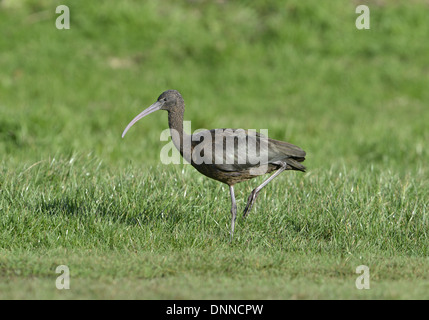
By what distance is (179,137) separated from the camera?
6742 millimetres

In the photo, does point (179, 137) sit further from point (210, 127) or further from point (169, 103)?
point (210, 127)

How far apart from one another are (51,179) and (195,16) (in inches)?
385

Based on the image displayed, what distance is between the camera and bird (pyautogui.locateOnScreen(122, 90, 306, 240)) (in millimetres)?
6555

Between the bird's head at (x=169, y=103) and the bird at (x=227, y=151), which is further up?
the bird's head at (x=169, y=103)

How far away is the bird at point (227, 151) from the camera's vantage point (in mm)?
6555

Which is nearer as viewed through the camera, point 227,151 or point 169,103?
point 227,151

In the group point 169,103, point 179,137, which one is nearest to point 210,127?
point 169,103

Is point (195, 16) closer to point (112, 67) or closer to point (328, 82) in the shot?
point (112, 67)

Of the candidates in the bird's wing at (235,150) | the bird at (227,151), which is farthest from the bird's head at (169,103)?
the bird's wing at (235,150)

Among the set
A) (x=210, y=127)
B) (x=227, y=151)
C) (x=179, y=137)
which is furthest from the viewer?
(x=210, y=127)

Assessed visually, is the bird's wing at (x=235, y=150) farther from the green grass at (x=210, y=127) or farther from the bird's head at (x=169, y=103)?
the green grass at (x=210, y=127)

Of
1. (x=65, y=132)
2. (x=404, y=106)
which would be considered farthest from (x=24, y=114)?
(x=404, y=106)

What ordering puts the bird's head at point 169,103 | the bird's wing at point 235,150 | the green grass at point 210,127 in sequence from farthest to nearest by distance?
the bird's head at point 169,103 < the bird's wing at point 235,150 < the green grass at point 210,127

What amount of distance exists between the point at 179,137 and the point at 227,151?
1.64ft
